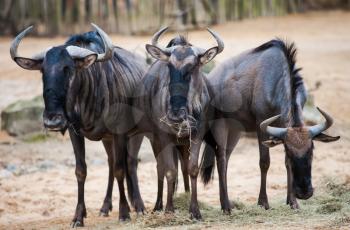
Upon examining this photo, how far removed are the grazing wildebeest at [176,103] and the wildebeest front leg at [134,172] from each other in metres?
0.86

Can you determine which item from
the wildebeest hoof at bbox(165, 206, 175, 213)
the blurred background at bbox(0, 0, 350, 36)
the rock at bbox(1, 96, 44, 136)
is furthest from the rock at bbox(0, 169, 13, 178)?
the blurred background at bbox(0, 0, 350, 36)

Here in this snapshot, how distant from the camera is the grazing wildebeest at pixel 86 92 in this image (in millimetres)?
8891

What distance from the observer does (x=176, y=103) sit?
879 centimetres

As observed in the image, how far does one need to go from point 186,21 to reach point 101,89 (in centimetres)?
1252

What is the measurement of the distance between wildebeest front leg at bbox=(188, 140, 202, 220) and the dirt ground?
201 millimetres

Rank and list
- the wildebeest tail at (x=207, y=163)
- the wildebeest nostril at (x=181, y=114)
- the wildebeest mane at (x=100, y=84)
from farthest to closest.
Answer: the wildebeest tail at (x=207, y=163), the wildebeest mane at (x=100, y=84), the wildebeest nostril at (x=181, y=114)

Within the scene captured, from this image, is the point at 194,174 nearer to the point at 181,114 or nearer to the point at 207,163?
the point at 181,114

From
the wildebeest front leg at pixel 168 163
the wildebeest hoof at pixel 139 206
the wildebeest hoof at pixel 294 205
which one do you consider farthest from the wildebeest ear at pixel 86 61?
the wildebeest hoof at pixel 294 205

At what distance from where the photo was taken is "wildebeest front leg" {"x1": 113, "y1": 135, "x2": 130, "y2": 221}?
381 inches

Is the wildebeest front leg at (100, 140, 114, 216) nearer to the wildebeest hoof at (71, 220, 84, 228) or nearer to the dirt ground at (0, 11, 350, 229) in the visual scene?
the dirt ground at (0, 11, 350, 229)

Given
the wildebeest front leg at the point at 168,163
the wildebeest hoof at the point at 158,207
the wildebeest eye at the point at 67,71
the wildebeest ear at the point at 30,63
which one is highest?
the wildebeest ear at the point at 30,63

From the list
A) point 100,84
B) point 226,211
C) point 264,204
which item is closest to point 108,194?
point 100,84

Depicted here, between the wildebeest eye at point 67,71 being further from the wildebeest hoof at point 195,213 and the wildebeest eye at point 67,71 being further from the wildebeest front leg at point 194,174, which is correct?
the wildebeest hoof at point 195,213

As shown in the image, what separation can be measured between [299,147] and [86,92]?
2285mm
